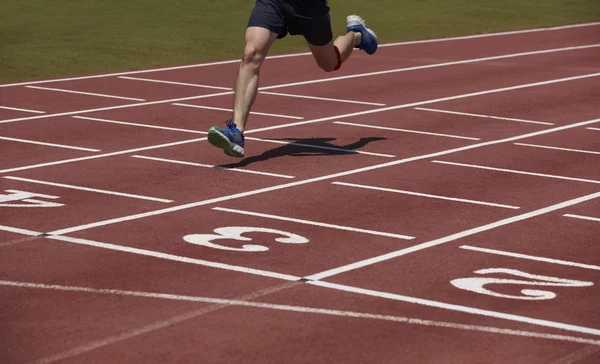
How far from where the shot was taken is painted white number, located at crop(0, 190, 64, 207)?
10.6 metres

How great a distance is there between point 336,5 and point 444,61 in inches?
349

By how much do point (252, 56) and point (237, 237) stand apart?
3.30 m

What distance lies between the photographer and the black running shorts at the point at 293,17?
41.4ft

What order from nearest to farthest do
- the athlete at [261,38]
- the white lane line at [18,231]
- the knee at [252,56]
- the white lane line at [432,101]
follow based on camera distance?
the white lane line at [18,231] → the athlete at [261,38] → the knee at [252,56] → the white lane line at [432,101]

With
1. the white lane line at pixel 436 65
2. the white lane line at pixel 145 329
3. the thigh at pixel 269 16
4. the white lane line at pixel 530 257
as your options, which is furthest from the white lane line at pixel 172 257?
the white lane line at pixel 436 65

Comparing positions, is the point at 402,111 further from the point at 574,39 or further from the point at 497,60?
the point at 574,39

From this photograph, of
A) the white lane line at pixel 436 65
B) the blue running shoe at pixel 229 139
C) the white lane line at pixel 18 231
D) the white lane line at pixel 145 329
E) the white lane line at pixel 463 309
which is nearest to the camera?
the white lane line at pixel 145 329

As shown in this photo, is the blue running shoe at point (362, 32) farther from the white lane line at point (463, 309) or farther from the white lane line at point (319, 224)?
the white lane line at point (463, 309)

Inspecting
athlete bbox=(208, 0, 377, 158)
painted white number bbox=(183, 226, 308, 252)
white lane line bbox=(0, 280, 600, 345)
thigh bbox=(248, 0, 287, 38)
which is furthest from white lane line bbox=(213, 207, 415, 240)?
thigh bbox=(248, 0, 287, 38)

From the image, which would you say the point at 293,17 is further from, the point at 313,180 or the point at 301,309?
the point at 301,309

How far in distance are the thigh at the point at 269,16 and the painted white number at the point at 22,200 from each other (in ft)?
9.20

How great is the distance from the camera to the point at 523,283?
8422 millimetres

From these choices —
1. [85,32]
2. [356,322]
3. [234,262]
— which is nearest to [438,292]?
[356,322]

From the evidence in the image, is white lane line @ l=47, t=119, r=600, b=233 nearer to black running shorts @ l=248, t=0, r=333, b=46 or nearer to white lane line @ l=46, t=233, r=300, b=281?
white lane line @ l=46, t=233, r=300, b=281
